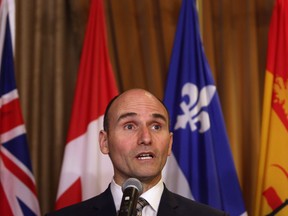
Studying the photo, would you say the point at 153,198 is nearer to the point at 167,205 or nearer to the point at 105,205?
the point at 167,205

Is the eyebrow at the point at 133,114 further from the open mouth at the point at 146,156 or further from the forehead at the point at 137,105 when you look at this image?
the open mouth at the point at 146,156

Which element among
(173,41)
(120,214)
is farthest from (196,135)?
(120,214)

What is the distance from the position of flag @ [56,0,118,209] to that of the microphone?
1402mm

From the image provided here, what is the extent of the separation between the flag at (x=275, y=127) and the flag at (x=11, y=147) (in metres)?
1.31

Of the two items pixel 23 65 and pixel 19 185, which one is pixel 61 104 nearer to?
pixel 23 65

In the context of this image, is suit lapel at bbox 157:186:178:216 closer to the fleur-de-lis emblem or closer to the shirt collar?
the shirt collar

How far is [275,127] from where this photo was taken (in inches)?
110

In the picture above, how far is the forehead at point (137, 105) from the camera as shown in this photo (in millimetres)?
1979

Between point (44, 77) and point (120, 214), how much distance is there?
6.97 ft

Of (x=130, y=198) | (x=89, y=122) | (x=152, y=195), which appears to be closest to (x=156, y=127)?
(x=152, y=195)

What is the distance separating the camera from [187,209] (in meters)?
1.96

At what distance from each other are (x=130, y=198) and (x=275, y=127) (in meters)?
1.63

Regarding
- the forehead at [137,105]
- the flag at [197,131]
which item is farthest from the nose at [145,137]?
the flag at [197,131]

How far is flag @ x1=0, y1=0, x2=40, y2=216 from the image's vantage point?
280 centimetres
